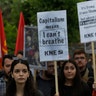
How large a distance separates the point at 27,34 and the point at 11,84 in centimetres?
201

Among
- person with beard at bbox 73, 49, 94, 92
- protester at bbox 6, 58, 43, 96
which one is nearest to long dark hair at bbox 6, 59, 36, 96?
protester at bbox 6, 58, 43, 96

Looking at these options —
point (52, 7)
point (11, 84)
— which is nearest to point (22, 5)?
point (52, 7)

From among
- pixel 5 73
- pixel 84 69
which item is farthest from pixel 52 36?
pixel 5 73

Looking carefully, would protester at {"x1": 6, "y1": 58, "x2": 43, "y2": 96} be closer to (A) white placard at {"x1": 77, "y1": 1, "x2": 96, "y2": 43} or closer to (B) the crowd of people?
(B) the crowd of people

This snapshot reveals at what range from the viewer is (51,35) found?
6.39 meters

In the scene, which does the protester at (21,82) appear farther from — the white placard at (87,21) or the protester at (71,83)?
the white placard at (87,21)

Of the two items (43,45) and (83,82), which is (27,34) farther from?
(83,82)

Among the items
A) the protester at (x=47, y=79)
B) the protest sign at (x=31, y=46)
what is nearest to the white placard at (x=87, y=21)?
the protester at (x=47, y=79)

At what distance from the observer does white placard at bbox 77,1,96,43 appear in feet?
21.7

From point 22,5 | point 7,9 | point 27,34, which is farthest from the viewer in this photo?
point 7,9

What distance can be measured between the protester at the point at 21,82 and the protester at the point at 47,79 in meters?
1.41

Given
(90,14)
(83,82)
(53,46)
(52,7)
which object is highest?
(52,7)

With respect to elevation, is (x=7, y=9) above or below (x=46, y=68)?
above

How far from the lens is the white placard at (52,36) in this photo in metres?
6.33
